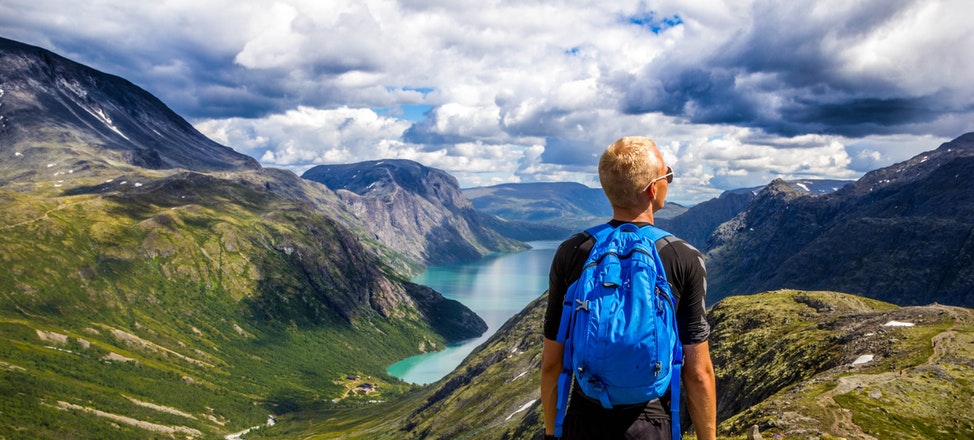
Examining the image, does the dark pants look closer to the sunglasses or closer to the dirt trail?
the sunglasses

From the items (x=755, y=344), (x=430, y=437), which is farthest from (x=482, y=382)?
(x=755, y=344)

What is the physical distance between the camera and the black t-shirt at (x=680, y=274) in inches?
336

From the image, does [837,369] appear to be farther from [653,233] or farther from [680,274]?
[653,233]

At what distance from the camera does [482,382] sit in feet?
525

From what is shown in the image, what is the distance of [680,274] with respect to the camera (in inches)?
336

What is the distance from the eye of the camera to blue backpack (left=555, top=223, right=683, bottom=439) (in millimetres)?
7953

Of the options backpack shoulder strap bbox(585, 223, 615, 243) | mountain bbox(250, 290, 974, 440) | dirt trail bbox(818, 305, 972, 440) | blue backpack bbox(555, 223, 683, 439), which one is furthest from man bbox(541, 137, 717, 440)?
dirt trail bbox(818, 305, 972, 440)

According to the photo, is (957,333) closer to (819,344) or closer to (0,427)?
(819,344)

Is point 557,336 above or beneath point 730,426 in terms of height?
above

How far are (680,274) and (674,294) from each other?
31cm

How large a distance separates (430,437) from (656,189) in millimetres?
138155

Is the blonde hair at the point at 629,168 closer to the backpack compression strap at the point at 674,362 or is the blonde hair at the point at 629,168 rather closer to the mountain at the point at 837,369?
the backpack compression strap at the point at 674,362

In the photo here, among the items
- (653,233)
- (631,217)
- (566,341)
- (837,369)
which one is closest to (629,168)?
(631,217)

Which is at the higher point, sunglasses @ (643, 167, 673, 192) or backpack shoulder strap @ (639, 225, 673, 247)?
sunglasses @ (643, 167, 673, 192)
